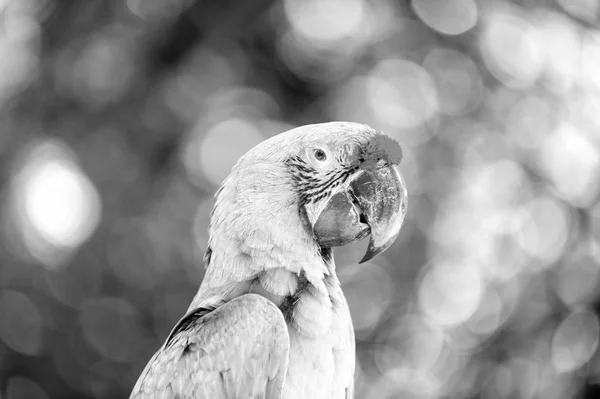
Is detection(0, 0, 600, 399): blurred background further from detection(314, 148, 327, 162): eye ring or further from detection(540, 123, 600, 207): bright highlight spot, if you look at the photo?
detection(314, 148, 327, 162): eye ring

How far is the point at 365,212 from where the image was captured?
2699 mm

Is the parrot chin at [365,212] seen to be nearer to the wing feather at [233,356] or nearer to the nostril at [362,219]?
the nostril at [362,219]

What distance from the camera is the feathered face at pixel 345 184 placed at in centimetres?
269

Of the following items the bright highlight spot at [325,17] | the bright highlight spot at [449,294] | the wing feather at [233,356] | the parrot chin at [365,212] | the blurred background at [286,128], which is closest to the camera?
the wing feather at [233,356]

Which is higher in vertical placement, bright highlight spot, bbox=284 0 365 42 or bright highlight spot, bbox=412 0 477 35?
bright highlight spot, bbox=284 0 365 42

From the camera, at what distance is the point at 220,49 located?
661 centimetres

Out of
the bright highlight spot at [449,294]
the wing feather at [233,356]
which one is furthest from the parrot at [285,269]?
the bright highlight spot at [449,294]

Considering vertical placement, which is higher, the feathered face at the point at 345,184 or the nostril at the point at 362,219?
the feathered face at the point at 345,184

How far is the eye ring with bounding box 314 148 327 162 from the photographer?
2.73 m

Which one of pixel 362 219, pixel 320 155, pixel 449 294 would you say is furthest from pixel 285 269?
pixel 449 294

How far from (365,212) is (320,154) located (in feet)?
1.12

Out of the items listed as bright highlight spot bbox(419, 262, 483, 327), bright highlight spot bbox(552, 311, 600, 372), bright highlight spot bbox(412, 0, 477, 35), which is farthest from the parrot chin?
bright highlight spot bbox(552, 311, 600, 372)

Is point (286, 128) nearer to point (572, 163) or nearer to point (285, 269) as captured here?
point (572, 163)

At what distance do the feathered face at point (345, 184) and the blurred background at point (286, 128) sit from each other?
3.76 meters
